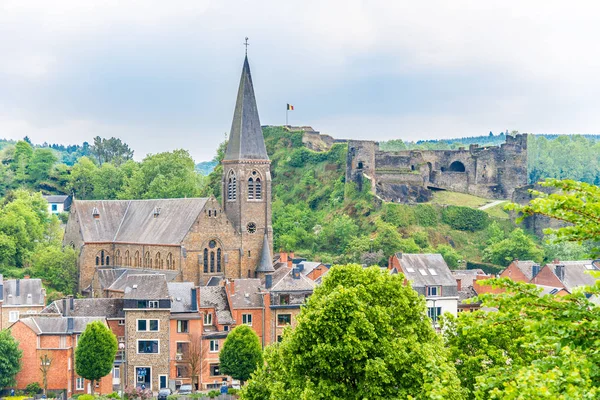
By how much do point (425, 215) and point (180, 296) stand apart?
4108cm

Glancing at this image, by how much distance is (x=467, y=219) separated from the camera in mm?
95562

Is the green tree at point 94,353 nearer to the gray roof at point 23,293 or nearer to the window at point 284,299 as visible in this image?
the window at point 284,299

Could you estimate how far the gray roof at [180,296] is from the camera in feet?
190

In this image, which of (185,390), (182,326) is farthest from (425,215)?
(185,390)

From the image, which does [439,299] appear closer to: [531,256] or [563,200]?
[531,256]

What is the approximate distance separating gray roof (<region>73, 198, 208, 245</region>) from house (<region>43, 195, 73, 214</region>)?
43358 millimetres

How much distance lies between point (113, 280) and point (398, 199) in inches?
1420

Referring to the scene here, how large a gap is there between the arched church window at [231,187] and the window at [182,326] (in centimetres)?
1813

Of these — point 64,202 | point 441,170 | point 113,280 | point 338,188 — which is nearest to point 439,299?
point 113,280

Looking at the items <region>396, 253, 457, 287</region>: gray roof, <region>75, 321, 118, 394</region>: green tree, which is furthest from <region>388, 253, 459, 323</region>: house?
<region>75, 321, 118, 394</region>: green tree

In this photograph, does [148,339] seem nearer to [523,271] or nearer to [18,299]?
[18,299]

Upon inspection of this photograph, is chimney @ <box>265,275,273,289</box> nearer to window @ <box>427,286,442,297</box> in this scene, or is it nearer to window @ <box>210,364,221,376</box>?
window @ <box>210,364,221,376</box>

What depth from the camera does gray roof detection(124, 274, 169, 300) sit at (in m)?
56.2

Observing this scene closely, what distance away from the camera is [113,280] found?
71688 mm
